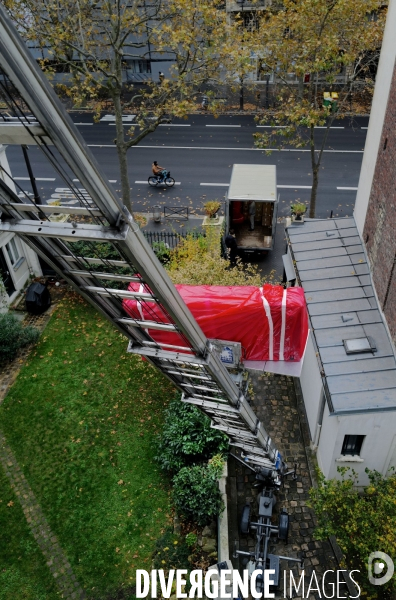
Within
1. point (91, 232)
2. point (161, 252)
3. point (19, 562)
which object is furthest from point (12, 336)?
point (91, 232)

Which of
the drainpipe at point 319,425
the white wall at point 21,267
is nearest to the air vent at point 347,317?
the drainpipe at point 319,425

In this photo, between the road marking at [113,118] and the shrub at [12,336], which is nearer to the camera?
the shrub at [12,336]

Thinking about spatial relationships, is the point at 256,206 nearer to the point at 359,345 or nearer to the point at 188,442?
the point at 359,345

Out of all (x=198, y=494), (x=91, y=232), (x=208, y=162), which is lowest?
(x=208, y=162)

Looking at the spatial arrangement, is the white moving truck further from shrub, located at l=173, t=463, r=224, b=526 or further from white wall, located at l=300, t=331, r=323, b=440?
shrub, located at l=173, t=463, r=224, b=526

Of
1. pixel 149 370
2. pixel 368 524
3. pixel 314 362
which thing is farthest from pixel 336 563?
pixel 149 370

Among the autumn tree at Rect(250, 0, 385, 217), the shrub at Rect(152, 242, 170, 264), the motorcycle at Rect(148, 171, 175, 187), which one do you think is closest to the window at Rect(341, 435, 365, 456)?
the shrub at Rect(152, 242, 170, 264)

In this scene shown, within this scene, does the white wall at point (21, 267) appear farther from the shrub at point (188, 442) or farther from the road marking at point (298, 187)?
the road marking at point (298, 187)

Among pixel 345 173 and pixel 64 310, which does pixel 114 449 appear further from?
pixel 345 173
